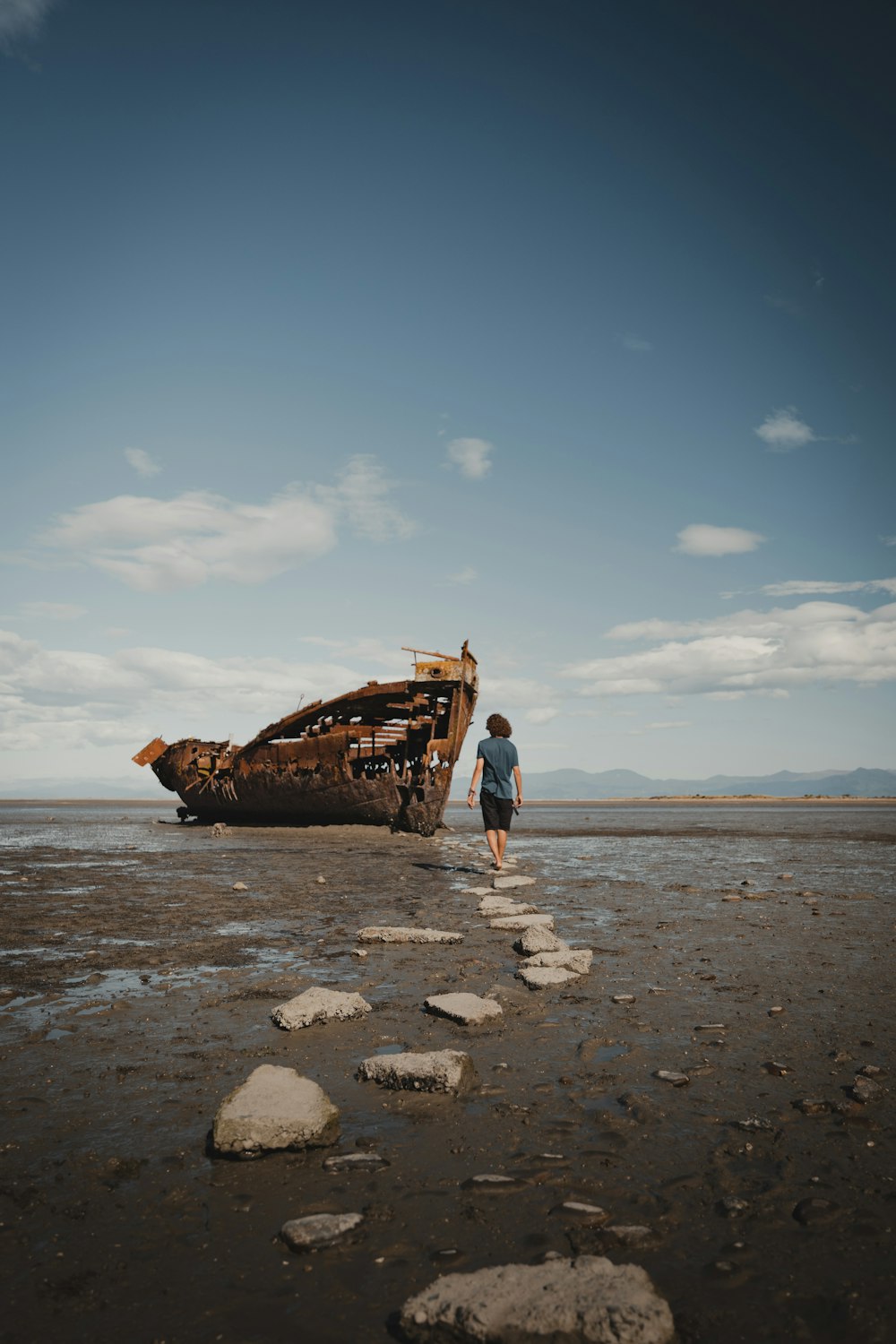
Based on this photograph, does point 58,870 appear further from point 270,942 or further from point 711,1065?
point 711,1065

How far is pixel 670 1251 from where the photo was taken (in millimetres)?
1775

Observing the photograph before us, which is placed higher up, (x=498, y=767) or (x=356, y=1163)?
(x=498, y=767)

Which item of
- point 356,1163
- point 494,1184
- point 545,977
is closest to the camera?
point 494,1184

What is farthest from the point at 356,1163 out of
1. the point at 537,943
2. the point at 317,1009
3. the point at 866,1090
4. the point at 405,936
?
the point at 405,936

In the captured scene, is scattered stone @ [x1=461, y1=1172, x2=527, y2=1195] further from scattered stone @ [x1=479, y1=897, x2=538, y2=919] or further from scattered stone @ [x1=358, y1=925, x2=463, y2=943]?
scattered stone @ [x1=479, y1=897, x2=538, y2=919]

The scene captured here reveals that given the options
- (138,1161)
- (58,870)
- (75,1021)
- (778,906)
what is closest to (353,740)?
(58,870)

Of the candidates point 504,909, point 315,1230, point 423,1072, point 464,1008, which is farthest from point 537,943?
point 315,1230

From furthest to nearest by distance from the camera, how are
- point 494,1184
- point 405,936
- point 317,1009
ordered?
point 405,936 → point 317,1009 → point 494,1184

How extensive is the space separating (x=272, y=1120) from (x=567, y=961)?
104 inches

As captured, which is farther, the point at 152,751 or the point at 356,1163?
the point at 152,751

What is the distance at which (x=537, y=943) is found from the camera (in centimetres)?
508

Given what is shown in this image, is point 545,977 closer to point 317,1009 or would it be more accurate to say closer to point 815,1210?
point 317,1009

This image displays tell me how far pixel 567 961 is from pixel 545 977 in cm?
37

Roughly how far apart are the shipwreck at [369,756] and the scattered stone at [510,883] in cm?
1058
